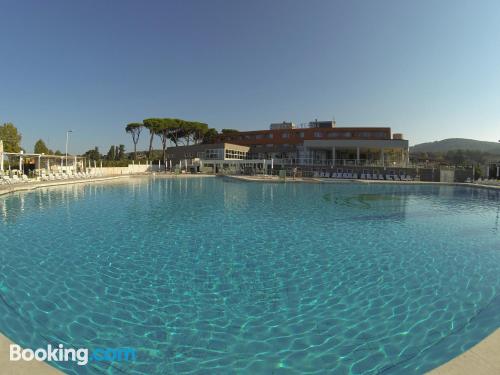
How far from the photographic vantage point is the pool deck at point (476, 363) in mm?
2648

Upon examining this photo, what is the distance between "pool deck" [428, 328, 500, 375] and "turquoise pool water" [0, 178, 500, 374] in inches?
24.4

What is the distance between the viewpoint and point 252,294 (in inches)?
202

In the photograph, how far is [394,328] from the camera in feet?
13.6

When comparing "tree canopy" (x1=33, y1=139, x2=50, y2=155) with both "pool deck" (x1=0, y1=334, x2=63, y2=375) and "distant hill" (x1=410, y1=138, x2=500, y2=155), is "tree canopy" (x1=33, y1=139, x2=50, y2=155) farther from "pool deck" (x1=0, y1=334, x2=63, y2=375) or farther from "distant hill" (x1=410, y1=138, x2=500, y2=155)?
"distant hill" (x1=410, y1=138, x2=500, y2=155)

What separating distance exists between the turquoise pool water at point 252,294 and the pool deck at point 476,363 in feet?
2.03

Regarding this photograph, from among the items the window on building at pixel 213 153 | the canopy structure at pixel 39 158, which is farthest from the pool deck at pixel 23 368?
the window on building at pixel 213 153

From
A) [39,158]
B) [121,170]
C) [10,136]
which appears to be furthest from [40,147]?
[39,158]

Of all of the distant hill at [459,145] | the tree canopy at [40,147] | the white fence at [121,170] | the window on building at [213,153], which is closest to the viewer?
the white fence at [121,170]

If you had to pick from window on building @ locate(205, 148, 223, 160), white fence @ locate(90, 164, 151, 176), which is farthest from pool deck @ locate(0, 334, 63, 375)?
window on building @ locate(205, 148, 223, 160)

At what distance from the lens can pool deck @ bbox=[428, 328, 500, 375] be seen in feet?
8.69

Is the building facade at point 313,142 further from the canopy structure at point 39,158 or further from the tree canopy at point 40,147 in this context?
the tree canopy at point 40,147

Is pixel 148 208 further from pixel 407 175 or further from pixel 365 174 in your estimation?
pixel 407 175

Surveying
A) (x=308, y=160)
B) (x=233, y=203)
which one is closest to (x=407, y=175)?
(x=308, y=160)

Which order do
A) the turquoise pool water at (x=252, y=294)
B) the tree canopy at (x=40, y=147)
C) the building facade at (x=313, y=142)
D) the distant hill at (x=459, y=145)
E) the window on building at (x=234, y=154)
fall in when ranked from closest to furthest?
the turquoise pool water at (x=252, y=294) → the building facade at (x=313, y=142) → the window on building at (x=234, y=154) → the tree canopy at (x=40, y=147) → the distant hill at (x=459, y=145)
